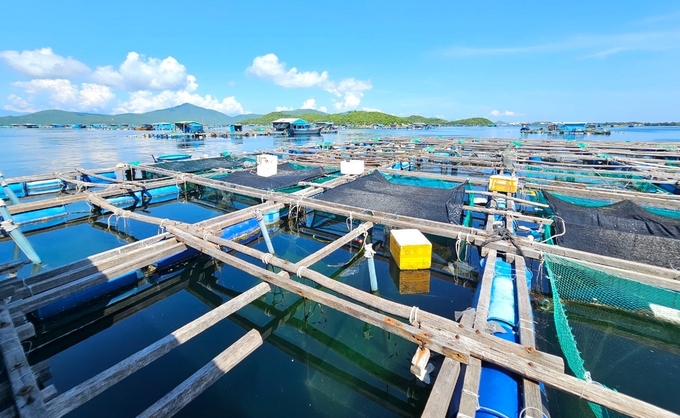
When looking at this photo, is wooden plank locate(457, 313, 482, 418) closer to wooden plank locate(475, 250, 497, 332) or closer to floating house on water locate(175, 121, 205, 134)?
wooden plank locate(475, 250, 497, 332)

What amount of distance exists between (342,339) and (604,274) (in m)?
5.11

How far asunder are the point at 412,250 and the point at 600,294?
3.92m

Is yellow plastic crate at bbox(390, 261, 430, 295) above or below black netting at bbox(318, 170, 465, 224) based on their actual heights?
below

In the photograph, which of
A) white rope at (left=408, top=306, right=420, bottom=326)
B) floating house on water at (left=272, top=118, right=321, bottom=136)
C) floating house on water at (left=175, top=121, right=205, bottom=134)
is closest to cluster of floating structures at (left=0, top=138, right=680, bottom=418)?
white rope at (left=408, top=306, right=420, bottom=326)

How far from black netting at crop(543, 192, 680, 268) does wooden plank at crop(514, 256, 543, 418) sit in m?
→ 1.74

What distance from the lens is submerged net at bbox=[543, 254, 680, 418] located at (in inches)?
193

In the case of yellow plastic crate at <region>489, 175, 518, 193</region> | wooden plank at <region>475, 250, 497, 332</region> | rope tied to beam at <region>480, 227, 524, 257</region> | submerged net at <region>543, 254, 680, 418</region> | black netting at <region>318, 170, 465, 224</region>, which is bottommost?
submerged net at <region>543, 254, 680, 418</region>

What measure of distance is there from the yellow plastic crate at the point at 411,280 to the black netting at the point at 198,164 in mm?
13434

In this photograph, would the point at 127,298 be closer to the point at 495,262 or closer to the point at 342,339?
the point at 342,339

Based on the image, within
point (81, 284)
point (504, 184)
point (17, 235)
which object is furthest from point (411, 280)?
point (17, 235)

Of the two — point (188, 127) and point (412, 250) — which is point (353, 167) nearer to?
point (412, 250)

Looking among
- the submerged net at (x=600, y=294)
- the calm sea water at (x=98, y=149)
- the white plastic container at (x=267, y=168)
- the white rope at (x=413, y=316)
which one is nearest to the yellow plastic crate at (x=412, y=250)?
the submerged net at (x=600, y=294)

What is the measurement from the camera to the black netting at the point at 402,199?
800 cm

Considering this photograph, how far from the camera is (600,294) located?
5.87 m
